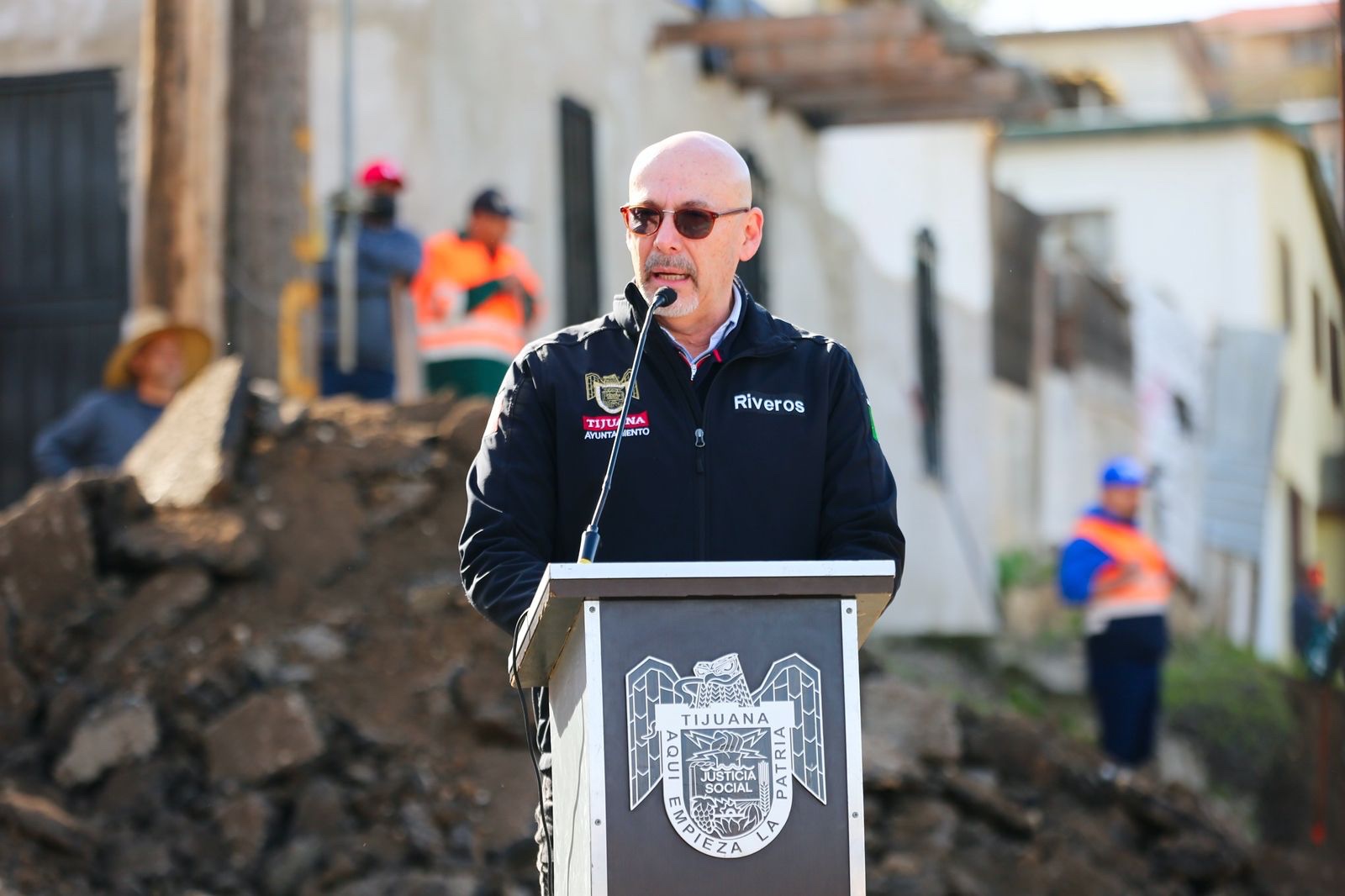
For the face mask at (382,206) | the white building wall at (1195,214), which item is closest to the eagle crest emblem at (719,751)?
the face mask at (382,206)

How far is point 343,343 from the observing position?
11.3 metres

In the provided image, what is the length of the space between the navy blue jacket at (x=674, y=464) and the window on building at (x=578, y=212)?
31.8 feet

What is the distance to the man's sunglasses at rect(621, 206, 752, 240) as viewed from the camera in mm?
4305

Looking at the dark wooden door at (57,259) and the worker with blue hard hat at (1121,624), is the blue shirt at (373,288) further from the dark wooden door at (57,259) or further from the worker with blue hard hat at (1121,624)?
the worker with blue hard hat at (1121,624)

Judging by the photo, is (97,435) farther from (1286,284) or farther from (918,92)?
(1286,284)

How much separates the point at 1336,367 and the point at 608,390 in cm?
3275

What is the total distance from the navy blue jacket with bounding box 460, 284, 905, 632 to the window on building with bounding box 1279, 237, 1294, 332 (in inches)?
1042

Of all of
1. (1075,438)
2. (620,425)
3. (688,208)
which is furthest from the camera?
(1075,438)

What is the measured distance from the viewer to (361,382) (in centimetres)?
1154

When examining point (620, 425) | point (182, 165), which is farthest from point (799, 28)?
point (620, 425)

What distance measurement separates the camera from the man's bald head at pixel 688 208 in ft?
14.1

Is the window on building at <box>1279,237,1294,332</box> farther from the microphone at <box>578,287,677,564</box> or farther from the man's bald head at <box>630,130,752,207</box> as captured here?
the microphone at <box>578,287,677,564</box>

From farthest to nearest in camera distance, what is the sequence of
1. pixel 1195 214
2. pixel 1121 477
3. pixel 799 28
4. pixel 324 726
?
pixel 1195 214 < pixel 799 28 < pixel 1121 477 < pixel 324 726

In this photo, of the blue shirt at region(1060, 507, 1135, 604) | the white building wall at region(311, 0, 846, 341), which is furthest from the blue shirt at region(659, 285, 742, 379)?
the white building wall at region(311, 0, 846, 341)
